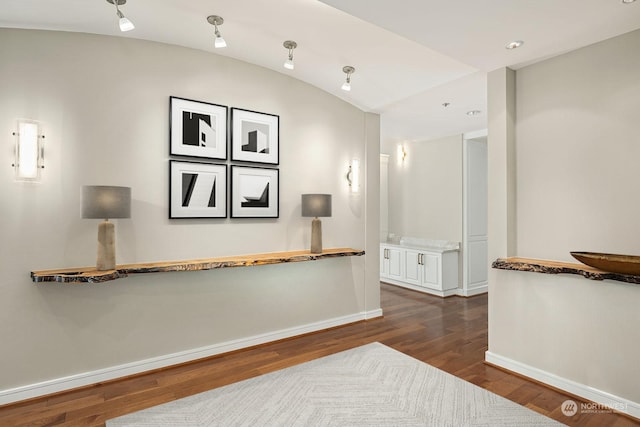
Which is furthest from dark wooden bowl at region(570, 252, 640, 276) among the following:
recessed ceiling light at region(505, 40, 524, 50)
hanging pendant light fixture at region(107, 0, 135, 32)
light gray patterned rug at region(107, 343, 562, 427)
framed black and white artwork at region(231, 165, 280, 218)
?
hanging pendant light fixture at region(107, 0, 135, 32)

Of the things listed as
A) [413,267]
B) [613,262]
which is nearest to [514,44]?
[613,262]

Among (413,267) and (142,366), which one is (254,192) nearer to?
(142,366)

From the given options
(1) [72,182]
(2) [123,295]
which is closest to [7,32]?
(1) [72,182]

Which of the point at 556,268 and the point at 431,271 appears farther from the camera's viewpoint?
the point at 431,271

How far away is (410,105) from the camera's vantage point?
4.35 metres

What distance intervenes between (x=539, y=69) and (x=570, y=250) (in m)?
1.57

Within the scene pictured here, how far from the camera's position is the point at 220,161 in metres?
3.41

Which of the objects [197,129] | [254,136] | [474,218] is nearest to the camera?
[197,129]

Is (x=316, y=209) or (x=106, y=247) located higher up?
(x=316, y=209)

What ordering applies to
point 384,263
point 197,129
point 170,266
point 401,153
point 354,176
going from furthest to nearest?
point 401,153, point 384,263, point 354,176, point 197,129, point 170,266

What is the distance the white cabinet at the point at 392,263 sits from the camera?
6184mm


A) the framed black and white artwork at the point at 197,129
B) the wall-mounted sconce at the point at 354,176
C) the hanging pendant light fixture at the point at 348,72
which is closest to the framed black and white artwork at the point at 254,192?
the framed black and white artwork at the point at 197,129

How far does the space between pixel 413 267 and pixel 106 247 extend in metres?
4.63

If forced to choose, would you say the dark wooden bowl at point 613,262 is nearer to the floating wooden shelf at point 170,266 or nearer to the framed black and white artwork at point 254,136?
the floating wooden shelf at point 170,266
